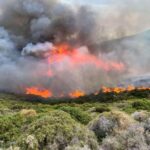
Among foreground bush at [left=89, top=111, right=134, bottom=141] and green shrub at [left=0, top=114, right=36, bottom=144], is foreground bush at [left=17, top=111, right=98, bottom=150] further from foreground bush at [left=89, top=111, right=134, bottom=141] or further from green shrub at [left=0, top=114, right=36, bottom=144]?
green shrub at [left=0, top=114, right=36, bottom=144]

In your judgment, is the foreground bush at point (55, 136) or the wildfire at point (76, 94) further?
the wildfire at point (76, 94)

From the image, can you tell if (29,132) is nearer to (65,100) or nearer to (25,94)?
(65,100)

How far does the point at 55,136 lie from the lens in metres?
14.2

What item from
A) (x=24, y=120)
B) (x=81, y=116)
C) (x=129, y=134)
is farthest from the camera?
(x=81, y=116)

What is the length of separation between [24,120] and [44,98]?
394 feet

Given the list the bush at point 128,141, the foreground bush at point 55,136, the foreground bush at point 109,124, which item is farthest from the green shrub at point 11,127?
the bush at point 128,141

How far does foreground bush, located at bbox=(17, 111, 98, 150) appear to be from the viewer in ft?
44.8

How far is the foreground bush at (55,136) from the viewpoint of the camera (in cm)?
1366

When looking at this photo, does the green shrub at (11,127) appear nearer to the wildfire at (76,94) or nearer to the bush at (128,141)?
the bush at (128,141)

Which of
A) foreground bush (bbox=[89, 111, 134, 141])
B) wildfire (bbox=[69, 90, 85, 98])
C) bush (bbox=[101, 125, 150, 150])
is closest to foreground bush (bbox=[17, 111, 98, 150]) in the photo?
bush (bbox=[101, 125, 150, 150])

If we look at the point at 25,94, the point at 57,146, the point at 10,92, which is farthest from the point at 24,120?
the point at 10,92

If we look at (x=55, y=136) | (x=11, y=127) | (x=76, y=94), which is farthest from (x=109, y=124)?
(x=76, y=94)

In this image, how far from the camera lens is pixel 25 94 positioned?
16588 cm

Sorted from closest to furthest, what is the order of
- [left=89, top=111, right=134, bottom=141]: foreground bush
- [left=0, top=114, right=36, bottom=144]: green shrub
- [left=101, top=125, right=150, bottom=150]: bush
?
1. [left=101, top=125, right=150, bottom=150]: bush
2. [left=89, top=111, right=134, bottom=141]: foreground bush
3. [left=0, top=114, right=36, bottom=144]: green shrub
